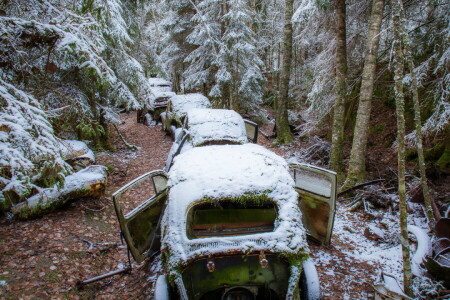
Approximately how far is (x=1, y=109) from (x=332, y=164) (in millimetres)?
7865

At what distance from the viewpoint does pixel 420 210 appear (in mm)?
6000

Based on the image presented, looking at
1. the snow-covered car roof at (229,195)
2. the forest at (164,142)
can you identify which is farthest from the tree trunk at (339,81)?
the snow-covered car roof at (229,195)

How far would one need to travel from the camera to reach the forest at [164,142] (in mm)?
3910

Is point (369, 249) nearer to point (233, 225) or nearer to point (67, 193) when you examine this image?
point (233, 225)

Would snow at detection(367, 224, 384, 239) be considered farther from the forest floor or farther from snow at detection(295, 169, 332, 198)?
snow at detection(295, 169, 332, 198)

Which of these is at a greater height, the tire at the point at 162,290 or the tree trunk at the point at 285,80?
the tree trunk at the point at 285,80

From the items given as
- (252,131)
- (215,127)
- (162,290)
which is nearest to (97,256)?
(162,290)

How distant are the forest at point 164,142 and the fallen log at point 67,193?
0.08 ft

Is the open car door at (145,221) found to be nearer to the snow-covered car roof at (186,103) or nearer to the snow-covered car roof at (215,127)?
the snow-covered car roof at (215,127)

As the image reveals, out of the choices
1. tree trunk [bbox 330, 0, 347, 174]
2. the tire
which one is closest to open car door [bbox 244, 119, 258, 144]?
tree trunk [bbox 330, 0, 347, 174]

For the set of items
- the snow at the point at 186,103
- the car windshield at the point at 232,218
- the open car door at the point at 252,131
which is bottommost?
the car windshield at the point at 232,218

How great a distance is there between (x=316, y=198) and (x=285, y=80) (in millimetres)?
8463

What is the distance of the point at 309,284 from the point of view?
3654 millimetres

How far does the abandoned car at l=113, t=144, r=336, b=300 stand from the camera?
3.26m
